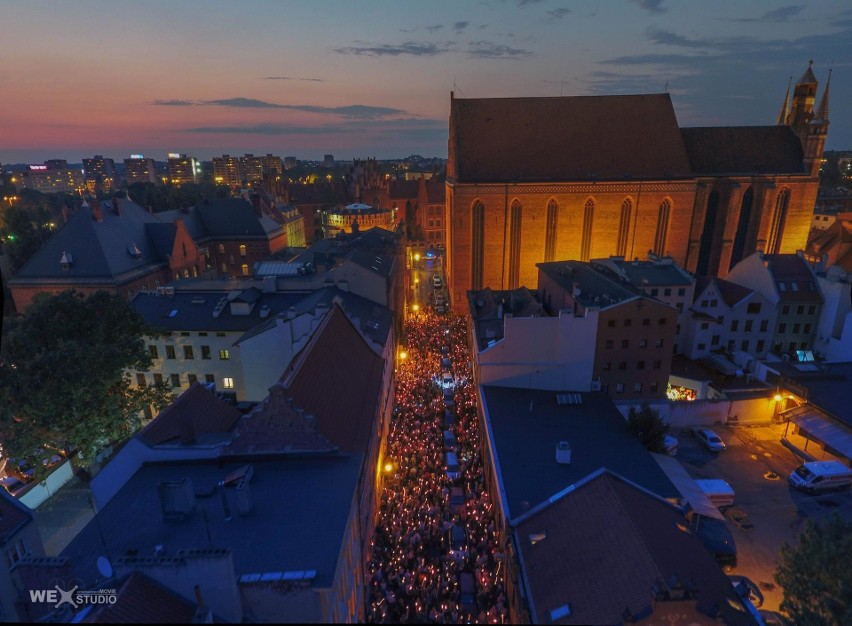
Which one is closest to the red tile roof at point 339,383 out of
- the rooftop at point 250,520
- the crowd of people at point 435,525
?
the rooftop at point 250,520

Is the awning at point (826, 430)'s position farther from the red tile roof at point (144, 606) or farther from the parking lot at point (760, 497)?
the red tile roof at point (144, 606)

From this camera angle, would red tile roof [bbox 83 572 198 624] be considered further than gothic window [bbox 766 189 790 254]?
No

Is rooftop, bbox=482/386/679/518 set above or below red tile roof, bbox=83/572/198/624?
below

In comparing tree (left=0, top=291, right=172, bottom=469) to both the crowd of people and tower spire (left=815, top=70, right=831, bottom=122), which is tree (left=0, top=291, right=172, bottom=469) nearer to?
the crowd of people

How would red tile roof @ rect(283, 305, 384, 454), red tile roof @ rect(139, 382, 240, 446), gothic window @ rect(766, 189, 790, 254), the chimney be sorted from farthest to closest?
gothic window @ rect(766, 189, 790, 254) → the chimney → red tile roof @ rect(283, 305, 384, 454) → red tile roof @ rect(139, 382, 240, 446)

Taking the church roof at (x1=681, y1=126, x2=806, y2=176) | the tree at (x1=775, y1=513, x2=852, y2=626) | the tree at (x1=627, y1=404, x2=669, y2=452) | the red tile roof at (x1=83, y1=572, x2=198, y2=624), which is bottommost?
the tree at (x1=627, y1=404, x2=669, y2=452)

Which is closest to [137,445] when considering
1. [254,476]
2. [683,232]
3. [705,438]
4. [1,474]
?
[254,476]

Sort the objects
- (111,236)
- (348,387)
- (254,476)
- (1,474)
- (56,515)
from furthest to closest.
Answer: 1. (111,236)
2. (1,474)
3. (56,515)
4. (348,387)
5. (254,476)

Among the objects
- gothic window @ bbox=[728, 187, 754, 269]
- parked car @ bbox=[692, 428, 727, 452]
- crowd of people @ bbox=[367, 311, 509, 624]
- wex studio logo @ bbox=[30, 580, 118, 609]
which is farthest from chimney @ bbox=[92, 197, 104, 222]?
gothic window @ bbox=[728, 187, 754, 269]

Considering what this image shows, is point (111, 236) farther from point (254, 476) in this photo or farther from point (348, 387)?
point (254, 476)
